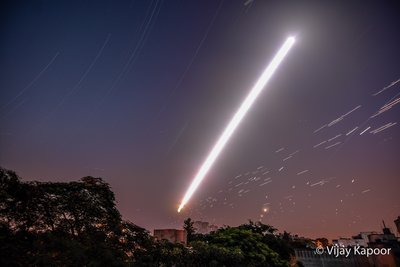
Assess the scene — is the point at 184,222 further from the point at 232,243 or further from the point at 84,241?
the point at 84,241

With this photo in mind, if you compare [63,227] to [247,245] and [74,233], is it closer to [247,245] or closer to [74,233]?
[74,233]

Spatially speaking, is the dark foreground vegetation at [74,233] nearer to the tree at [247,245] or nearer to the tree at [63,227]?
the tree at [63,227]

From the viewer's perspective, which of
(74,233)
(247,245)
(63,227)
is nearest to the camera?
(63,227)

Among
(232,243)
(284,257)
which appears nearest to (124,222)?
(232,243)

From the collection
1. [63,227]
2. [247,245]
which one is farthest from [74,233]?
[247,245]

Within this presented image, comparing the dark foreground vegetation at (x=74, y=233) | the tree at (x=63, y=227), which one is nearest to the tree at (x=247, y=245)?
the dark foreground vegetation at (x=74, y=233)

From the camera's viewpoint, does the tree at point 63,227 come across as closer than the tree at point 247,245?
Yes

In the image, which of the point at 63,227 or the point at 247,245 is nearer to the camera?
the point at 63,227

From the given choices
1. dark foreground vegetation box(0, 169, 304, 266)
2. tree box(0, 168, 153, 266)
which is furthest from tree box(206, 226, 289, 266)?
tree box(0, 168, 153, 266)

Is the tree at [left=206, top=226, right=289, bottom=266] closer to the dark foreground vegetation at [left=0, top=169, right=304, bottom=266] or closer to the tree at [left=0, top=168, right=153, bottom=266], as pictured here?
the dark foreground vegetation at [left=0, top=169, right=304, bottom=266]
